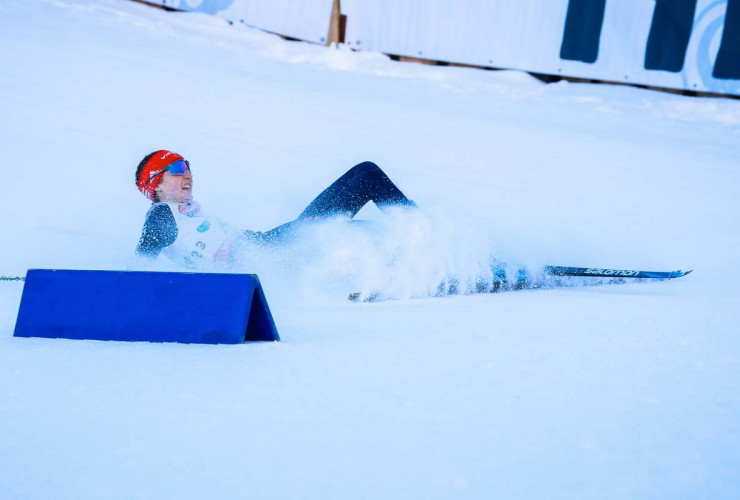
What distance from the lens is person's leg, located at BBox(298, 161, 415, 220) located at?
10.00ft

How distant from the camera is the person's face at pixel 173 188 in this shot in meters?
2.75

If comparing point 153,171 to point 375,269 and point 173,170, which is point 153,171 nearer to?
point 173,170

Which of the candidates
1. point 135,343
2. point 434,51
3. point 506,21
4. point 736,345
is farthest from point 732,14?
point 135,343

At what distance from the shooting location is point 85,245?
11.3 ft

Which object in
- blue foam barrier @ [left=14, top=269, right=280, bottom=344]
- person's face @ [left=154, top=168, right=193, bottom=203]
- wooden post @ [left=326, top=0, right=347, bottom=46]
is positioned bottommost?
blue foam barrier @ [left=14, top=269, right=280, bottom=344]

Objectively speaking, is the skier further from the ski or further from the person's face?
the ski

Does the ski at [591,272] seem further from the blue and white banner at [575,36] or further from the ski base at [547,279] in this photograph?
the blue and white banner at [575,36]

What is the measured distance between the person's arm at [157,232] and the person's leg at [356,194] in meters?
0.53

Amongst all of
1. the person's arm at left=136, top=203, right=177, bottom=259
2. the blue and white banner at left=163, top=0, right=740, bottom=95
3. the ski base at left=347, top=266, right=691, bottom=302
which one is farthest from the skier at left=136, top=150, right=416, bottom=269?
the blue and white banner at left=163, top=0, right=740, bottom=95

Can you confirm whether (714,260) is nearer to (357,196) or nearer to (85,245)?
(357,196)

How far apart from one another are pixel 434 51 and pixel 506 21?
0.63 m

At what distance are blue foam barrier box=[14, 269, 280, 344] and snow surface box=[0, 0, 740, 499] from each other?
54 mm

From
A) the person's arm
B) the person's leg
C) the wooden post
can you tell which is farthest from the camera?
the wooden post

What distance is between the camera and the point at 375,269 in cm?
275
